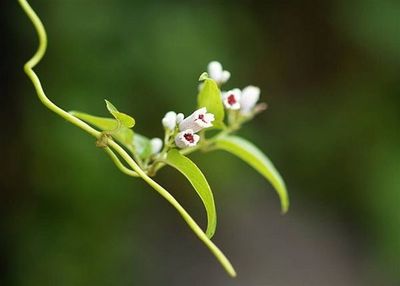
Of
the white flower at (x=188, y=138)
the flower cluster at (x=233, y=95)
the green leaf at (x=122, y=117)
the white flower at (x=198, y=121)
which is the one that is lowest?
the white flower at (x=188, y=138)

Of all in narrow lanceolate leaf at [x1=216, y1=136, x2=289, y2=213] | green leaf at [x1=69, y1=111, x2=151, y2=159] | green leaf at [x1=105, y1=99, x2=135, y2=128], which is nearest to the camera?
green leaf at [x1=105, y1=99, x2=135, y2=128]

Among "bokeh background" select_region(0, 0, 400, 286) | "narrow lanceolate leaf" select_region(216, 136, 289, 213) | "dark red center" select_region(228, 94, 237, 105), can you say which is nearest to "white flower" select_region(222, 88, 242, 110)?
"dark red center" select_region(228, 94, 237, 105)

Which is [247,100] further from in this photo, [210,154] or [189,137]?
[210,154]

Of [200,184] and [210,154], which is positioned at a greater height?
[210,154]

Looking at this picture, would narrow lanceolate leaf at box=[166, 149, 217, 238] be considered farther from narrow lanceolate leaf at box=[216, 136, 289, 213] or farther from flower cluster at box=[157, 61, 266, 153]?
narrow lanceolate leaf at box=[216, 136, 289, 213]

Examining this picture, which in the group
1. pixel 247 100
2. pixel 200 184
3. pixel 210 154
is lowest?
pixel 200 184

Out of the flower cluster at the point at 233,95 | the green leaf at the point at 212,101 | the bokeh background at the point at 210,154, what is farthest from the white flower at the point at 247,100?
the bokeh background at the point at 210,154

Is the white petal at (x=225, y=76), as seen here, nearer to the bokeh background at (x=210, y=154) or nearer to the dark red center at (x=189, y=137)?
the dark red center at (x=189, y=137)

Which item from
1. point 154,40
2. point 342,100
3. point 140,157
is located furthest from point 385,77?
point 140,157

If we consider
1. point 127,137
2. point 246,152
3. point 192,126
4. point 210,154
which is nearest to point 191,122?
point 192,126
